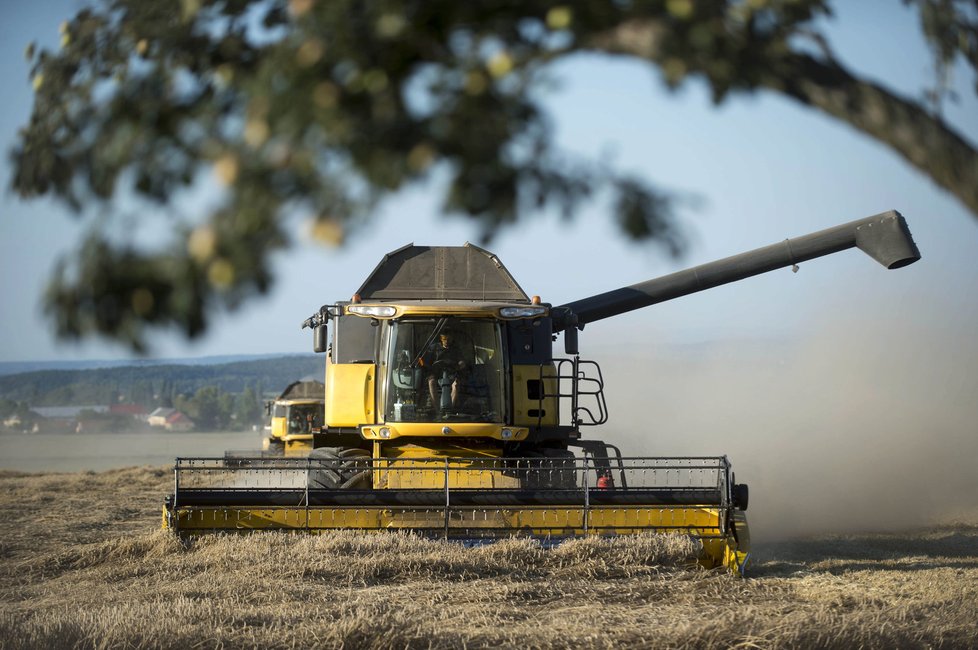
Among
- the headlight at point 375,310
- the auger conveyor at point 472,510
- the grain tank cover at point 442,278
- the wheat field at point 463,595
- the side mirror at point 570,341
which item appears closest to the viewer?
the wheat field at point 463,595

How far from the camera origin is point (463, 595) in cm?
830

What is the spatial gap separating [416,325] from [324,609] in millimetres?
4324

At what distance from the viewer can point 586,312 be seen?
1410cm

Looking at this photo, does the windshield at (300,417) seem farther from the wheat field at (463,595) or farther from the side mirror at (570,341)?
the side mirror at (570,341)

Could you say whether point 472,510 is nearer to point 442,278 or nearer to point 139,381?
point 442,278

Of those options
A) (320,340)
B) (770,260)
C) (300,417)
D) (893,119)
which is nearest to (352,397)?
(320,340)

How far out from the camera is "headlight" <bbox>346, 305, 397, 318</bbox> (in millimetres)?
11125

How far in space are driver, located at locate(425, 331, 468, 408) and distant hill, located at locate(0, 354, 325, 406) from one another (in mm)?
19382

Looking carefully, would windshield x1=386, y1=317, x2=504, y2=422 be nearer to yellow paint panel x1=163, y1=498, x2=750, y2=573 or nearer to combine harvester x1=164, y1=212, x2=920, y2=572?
combine harvester x1=164, y1=212, x2=920, y2=572

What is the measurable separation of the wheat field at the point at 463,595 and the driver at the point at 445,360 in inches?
76.0

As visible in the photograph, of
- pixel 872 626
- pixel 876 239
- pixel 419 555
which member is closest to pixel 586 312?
pixel 876 239

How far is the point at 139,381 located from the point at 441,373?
245ft

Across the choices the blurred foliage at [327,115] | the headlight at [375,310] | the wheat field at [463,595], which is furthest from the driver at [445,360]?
the blurred foliage at [327,115]

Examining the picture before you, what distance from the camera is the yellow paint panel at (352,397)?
37.9ft
